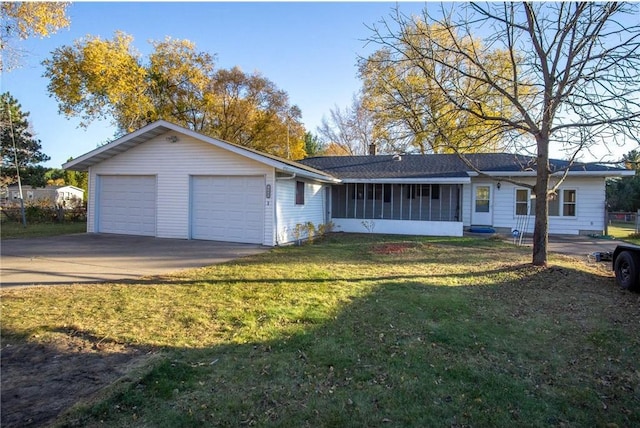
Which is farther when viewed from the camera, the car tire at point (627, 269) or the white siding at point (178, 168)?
the white siding at point (178, 168)

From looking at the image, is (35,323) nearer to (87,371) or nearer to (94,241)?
(87,371)

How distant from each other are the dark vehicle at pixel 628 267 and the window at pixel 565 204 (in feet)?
38.4

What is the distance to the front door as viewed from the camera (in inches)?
749

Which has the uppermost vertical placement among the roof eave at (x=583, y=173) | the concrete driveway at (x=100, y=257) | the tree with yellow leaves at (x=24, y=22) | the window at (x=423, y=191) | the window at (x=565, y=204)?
the tree with yellow leaves at (x=24, y=22)

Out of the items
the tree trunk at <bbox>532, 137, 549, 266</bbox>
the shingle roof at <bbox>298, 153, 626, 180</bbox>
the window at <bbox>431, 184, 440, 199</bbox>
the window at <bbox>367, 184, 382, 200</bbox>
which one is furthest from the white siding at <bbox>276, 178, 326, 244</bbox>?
the tree trunk at <bbox>532, 137, 549, 266</bbox>

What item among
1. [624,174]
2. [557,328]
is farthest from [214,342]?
[624,174]

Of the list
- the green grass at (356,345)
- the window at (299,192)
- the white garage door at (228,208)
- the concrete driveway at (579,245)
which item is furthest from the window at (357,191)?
the green grass at (356,345)

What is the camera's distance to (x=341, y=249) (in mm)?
12438

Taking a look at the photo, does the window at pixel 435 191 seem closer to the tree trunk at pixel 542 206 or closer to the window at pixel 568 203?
the window at pixel 568 203

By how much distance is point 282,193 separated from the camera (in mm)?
12984

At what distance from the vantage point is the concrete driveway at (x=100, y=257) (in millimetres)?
7371

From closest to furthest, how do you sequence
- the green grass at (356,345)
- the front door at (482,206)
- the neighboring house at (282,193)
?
1. the green grass at (356,345)
2. the neighboring house at (282,193)
3. the front door at (482,206)

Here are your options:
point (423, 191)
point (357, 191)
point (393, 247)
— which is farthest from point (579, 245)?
point (357, 191)

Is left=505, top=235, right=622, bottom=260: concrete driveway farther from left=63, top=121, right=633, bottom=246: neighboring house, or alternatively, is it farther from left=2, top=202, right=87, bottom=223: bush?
left=2, top=202, right=87, bottom=223: bush
